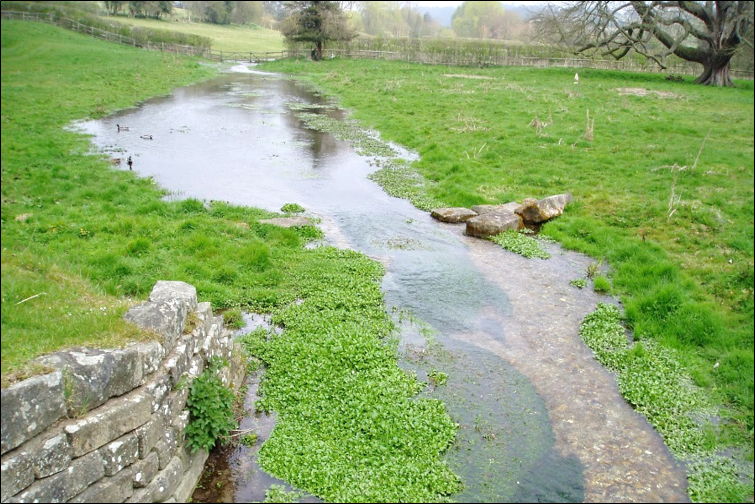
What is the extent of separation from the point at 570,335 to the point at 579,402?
2.15 metres

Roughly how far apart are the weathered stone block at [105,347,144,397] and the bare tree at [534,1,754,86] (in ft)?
147

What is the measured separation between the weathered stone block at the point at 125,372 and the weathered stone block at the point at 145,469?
2.72 ft

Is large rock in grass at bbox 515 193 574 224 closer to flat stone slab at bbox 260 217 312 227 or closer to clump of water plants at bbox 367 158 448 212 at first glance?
clump of water plants at bbox 367 158 448 212

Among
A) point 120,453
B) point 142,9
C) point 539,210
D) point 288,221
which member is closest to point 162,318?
point 120,453

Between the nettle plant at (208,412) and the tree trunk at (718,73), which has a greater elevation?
the tree trunk at (718,73)

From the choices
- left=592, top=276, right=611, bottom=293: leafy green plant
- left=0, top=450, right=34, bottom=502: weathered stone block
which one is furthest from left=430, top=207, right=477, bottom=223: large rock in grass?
left=0, top=450, right=34, bottom=502: weathered stone block

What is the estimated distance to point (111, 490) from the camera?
18.3 ft

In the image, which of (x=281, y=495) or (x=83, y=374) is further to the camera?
(x=281, y=495)

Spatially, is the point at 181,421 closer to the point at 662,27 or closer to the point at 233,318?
the point at 233,318

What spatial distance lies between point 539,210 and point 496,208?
4.28 feet

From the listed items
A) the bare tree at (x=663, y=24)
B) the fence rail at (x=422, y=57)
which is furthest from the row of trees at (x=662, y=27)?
the fence rail at (x=422, y=57)

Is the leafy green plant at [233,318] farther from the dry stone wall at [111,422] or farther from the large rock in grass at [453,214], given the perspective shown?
the large rock in grass at [453,214]

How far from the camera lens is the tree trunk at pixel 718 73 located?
42.9 m

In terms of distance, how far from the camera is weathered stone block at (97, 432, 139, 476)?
18.2 feet
